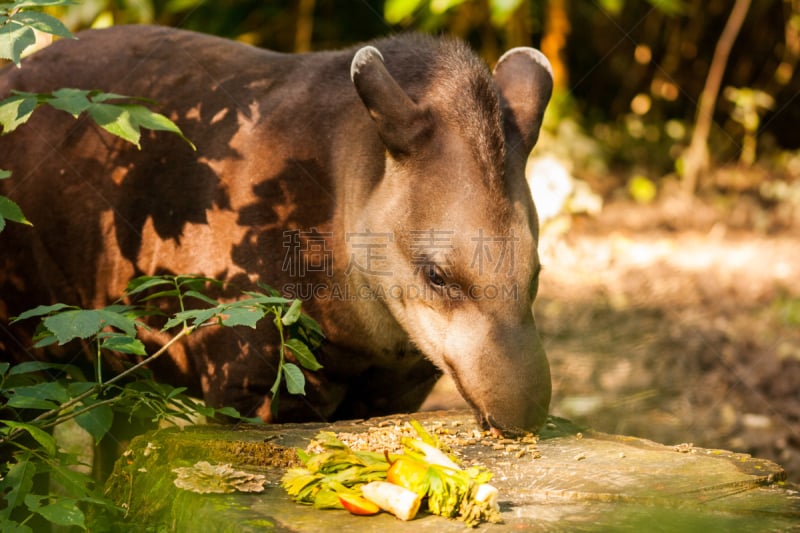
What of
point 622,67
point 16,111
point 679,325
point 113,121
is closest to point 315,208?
point 113,121

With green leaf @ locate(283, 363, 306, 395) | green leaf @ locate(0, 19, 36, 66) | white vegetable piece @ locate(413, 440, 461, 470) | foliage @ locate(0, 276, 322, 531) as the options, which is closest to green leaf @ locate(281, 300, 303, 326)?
foliage @ locate(0, 276, 322, 531)

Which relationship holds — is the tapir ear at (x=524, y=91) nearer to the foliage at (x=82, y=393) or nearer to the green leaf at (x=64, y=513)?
the foliage at (x=82, y=393)

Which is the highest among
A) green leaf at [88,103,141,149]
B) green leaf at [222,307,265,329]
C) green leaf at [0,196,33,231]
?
green leaf at [88,103,141,149]

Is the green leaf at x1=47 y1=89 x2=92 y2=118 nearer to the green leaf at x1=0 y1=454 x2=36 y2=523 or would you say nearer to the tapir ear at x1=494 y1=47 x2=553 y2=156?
the green leaf at x1=0 y1=454 x2=36 y2=523

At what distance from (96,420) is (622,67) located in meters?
14.3

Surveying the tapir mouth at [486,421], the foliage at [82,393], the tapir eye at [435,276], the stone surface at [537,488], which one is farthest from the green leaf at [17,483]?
the tapir eye at [435,276]

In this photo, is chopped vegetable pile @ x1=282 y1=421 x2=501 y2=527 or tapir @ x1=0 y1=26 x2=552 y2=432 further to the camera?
tapir @ x1=0 y1=26 x2=552 y2=432

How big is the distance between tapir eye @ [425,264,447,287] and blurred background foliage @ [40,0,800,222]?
521 cm

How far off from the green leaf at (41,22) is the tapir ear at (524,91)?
204 centimetres

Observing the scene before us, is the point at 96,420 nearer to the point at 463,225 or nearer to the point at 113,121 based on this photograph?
the point at 113,121

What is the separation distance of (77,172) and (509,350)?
2464mm

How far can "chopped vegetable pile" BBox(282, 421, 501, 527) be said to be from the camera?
3.04 metres

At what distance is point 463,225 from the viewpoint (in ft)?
14.0

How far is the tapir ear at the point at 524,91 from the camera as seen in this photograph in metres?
4.70
